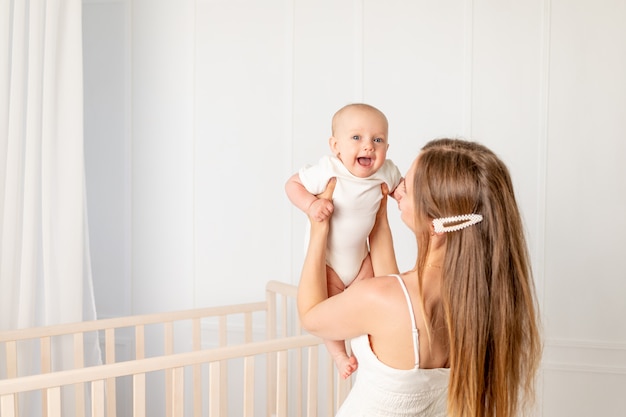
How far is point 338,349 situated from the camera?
1431 millimetres

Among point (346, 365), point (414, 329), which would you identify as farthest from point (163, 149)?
point (414, 329)

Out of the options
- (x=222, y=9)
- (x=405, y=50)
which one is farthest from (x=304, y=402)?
(x=222, y=9)

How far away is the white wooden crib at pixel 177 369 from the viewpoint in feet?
5.12

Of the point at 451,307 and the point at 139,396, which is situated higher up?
the point at 451,307

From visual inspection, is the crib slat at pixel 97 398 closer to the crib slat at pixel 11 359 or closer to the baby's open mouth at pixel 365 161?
the crib slat at pixel 11 359

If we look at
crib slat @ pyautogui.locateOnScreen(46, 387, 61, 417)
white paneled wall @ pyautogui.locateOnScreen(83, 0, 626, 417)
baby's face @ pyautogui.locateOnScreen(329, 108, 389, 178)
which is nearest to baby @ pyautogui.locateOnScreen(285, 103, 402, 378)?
baby's face @ pyautogui.locateOnScreen(329, 108, 389, 178)

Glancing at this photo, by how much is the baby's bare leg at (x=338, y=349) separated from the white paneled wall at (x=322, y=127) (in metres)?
1.18

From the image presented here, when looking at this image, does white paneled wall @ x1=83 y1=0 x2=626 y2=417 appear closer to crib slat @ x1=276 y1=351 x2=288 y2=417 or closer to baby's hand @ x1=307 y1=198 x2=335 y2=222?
crib slat @ x1=276 y1=351 x2=288 y2=417

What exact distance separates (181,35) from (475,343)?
6.57 ft

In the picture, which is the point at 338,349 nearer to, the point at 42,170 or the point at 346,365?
the point at 346,365

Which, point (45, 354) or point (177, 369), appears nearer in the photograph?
point (177, 369)

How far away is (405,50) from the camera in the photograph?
257 cm

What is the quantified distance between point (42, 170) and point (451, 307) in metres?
1.41

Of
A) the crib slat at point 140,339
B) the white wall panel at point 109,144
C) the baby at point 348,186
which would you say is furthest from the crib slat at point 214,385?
the white wall panel at point 109,144
